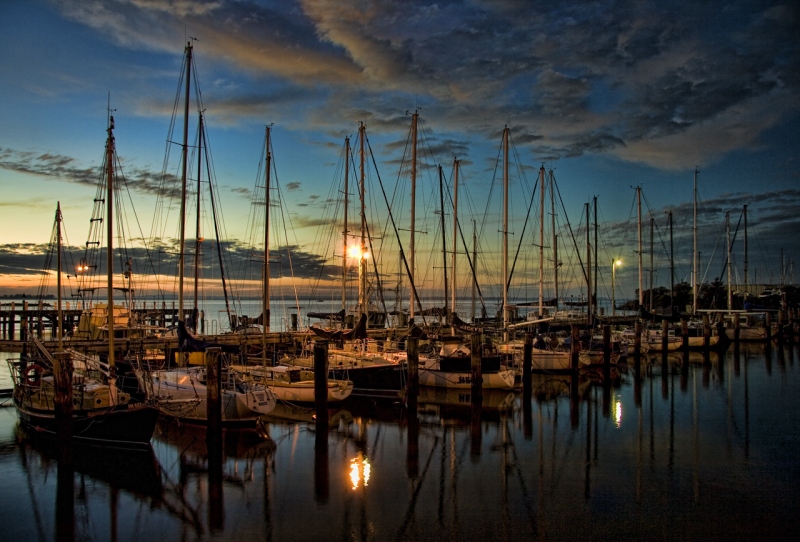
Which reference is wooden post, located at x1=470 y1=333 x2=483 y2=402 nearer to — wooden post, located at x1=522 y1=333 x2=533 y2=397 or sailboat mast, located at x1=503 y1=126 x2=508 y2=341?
wooden post, located at x1=522 y1=333 x2=533 y2=397

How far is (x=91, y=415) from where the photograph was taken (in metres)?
18.9

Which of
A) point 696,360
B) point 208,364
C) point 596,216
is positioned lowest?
point 696,360

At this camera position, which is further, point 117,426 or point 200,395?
point 200,395

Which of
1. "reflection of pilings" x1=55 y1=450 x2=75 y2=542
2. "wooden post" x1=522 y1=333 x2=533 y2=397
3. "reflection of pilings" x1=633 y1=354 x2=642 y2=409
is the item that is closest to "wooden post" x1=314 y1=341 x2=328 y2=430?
"reflection of pilings" x1=55 y1=450 x2=75 y2=542

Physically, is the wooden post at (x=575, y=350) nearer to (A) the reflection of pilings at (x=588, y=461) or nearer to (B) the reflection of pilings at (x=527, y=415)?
(B) the reflection of pilings at (x=527, y=415)

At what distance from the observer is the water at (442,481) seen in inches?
518

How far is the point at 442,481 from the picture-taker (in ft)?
53.6

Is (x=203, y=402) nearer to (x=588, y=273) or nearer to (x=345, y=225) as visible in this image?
(x=345, y=225)

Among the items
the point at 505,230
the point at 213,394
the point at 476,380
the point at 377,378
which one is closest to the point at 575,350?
the point at 505,230

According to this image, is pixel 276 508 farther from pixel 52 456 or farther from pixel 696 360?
pixel 696 360

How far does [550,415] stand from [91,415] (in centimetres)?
1871

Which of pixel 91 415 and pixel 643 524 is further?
pixel 91 415

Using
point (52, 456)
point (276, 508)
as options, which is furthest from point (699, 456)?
point (52, 456)

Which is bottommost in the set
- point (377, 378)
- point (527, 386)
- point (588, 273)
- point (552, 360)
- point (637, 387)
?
point (637, 387)
